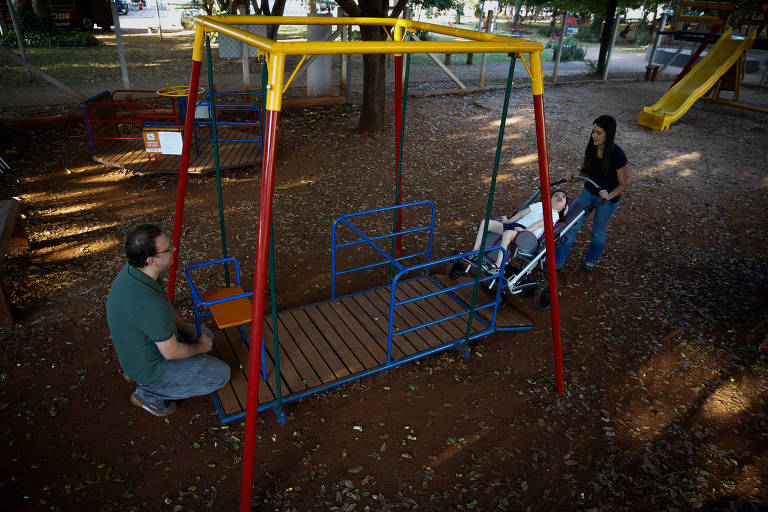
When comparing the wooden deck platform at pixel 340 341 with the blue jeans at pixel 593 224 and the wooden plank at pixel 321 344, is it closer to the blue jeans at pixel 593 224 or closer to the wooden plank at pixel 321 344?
the wooden plank at pixel 321 344

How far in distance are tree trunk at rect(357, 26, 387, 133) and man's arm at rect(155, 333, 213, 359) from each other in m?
7.91

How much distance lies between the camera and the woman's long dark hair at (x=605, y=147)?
530 centimetres

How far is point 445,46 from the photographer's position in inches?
133

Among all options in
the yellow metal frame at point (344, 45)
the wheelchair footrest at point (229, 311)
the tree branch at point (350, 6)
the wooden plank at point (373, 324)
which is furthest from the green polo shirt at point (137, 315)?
the tree branch at point (350, 6)

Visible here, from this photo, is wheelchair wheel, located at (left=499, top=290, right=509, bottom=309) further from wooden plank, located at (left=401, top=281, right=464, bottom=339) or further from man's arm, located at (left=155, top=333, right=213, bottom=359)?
man's arm, located at (left=155, top=333, right=213, bottom=359)

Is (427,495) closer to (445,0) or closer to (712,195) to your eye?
(712,195)

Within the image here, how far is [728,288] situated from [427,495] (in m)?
5.21

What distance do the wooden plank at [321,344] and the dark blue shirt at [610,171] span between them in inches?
147

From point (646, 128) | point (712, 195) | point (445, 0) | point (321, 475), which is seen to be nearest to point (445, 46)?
point (321, 475)

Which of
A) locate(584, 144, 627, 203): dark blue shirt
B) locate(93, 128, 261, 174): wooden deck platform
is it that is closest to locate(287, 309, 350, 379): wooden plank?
locate(584, 144, 627, 203): dark blue shirt

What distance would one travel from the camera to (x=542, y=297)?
Result: 5.62 metres

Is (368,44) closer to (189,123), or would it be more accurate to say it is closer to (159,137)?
(189,123)

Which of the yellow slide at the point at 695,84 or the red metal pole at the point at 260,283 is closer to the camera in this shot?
the red metal pole at the point at 260,283

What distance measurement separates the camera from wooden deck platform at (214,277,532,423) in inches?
163
